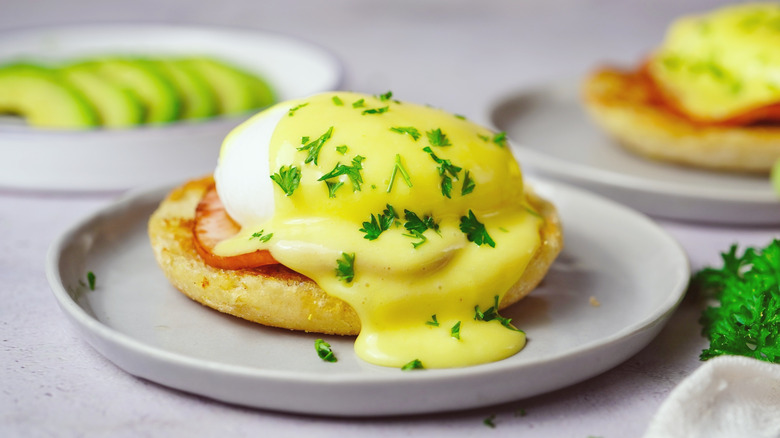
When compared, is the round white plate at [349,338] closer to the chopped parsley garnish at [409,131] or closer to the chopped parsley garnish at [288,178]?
the chopped parsley garnish at [288,178]

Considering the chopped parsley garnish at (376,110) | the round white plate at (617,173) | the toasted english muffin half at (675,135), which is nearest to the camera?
the chopped parsley garnish at (376,110)

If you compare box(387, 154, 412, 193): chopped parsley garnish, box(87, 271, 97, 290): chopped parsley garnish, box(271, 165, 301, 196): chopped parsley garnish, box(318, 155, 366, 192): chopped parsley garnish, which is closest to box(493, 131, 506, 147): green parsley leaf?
box(387, 154, 412, 193): chopped parsley garnish

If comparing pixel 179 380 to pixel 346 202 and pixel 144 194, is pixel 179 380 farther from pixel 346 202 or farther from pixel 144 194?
pixel 144 194

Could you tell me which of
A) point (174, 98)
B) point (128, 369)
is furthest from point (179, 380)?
point (174, 98)

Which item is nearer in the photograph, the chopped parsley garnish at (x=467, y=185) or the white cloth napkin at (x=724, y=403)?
the white cloth napkin at (x=724, y=403)

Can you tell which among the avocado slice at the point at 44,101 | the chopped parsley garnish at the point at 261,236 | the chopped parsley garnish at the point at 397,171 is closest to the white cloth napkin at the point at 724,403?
the chopped parsley garnish at the point at 397,171

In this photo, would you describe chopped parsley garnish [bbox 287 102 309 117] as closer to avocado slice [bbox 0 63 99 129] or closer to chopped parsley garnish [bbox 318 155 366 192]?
chopped parsley garnish [bbox 318 155 366 192]

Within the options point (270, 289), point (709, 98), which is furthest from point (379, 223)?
point (709, 98)

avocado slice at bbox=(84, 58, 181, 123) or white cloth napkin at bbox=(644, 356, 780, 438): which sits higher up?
white cloth napkin at bbox=(644, 356, 780, 438)
